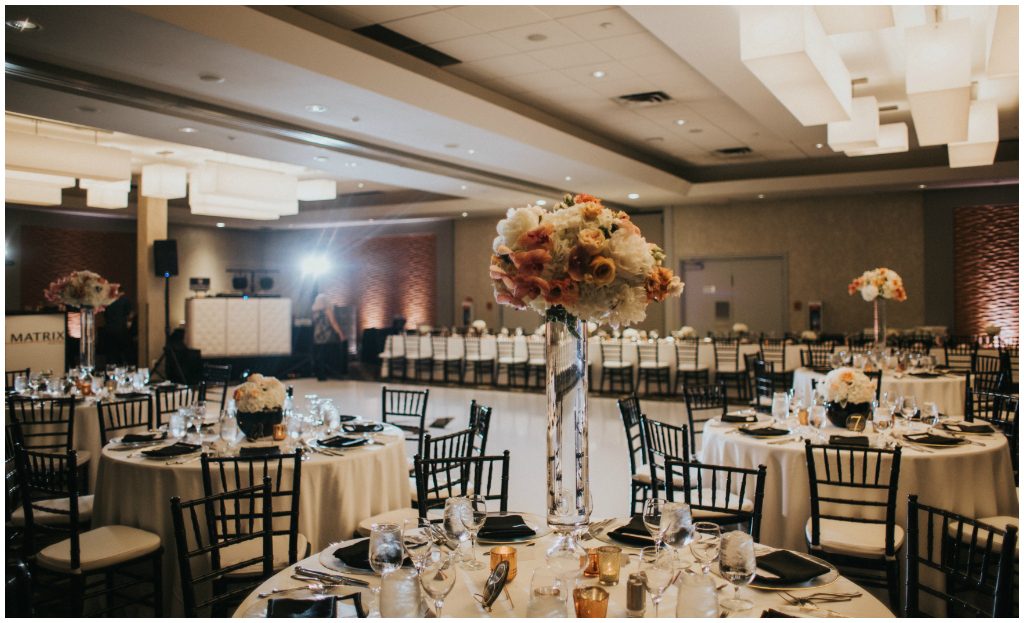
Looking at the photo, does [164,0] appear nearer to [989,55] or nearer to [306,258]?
[989,55]

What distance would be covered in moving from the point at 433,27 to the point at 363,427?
134 inches

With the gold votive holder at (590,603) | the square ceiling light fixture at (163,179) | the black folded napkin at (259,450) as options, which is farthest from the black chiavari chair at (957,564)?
the square ceiling light fixture at (163,179)

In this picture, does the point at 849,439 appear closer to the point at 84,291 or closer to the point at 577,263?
the point at 577,263

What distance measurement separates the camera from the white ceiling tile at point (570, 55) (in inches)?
268

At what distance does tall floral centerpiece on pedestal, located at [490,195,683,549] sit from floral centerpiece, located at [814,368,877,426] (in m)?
2.77

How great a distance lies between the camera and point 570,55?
701 centimetres

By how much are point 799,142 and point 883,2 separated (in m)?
7.27

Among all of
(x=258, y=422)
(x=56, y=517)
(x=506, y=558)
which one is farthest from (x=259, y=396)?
(x=506, y=558)

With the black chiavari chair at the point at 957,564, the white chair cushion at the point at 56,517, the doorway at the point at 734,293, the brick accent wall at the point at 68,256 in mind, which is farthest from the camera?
the brick accent wall at the point at 68,256

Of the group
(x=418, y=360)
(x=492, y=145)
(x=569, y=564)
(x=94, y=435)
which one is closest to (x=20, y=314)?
(x=94, y=435)

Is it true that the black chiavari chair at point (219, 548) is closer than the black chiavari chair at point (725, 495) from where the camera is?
Yes

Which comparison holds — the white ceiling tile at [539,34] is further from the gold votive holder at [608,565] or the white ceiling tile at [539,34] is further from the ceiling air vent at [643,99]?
the gold votive holder at [608,565]

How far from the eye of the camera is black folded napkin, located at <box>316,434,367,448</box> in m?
4.25

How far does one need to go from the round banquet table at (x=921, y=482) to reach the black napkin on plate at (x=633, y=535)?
1.77m
